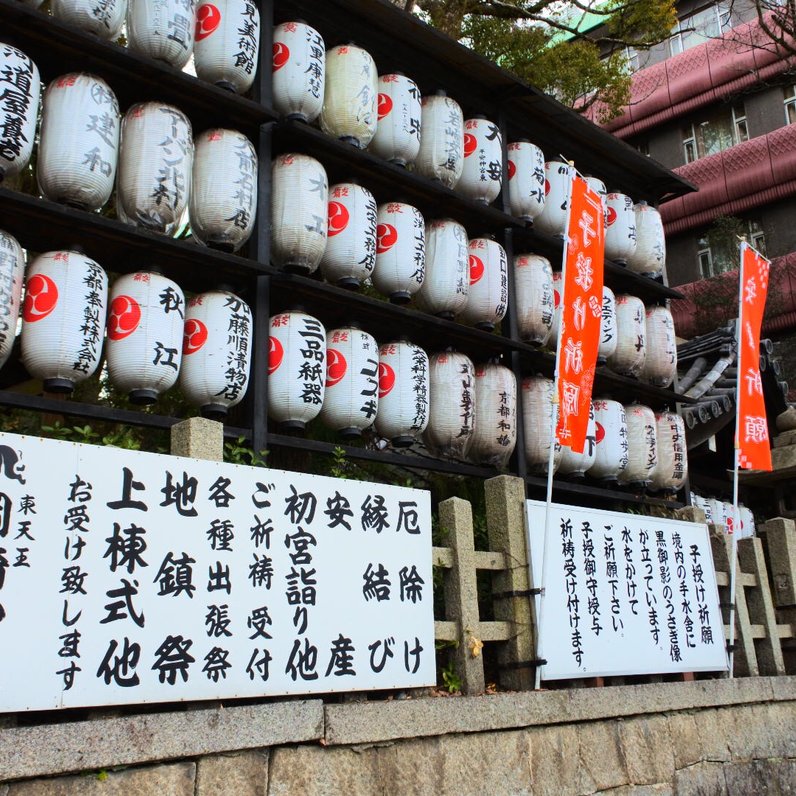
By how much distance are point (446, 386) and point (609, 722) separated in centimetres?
291

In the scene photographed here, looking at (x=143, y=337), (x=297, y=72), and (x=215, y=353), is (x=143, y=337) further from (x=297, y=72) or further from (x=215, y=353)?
(x=297, y=72)

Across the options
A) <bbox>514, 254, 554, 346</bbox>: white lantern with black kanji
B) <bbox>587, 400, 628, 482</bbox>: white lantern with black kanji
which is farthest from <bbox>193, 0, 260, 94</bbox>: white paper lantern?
<bbox>587, 400, 628, 482</bbox>: white lantern with black kanji

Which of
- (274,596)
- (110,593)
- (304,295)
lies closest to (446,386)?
(304,295)

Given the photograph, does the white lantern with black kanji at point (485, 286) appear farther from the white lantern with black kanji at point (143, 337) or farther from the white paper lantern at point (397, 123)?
the white lantern with black kanji at point (143, 337)

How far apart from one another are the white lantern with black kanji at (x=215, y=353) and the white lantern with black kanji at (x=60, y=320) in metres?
0.67

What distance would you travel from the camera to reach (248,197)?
21.0ft

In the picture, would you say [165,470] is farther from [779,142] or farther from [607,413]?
[779,142]

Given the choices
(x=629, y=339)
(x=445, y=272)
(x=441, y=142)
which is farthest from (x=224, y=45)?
(x=629, y=339)

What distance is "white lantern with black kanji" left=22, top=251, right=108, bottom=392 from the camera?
5344 mm

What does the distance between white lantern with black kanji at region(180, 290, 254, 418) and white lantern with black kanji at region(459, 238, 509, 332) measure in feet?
8.27

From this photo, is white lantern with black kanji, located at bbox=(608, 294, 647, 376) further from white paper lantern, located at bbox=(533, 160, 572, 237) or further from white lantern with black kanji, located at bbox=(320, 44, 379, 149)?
white lantern with black kanji, located at bbox=(320, 44, 379, 149)

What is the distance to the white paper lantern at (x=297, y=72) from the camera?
6914 mm

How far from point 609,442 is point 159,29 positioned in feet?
18.2

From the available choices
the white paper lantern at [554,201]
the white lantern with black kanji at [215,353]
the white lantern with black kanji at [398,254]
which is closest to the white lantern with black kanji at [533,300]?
the white paper lantern at [554,201]
